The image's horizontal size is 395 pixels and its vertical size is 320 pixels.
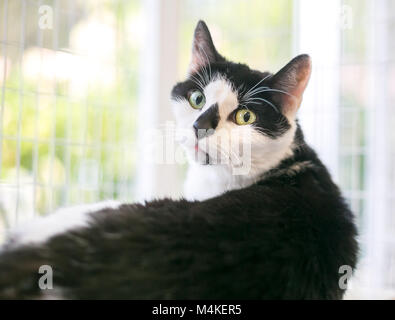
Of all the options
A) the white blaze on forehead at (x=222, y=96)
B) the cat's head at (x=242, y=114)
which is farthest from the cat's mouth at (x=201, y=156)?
the white blaze on forehead at (x=222, y=96)

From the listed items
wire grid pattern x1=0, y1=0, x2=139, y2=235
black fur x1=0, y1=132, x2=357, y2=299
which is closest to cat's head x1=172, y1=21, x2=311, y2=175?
black fur x1=0, y1=132, x2=357, y2=299

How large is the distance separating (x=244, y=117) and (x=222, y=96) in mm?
79

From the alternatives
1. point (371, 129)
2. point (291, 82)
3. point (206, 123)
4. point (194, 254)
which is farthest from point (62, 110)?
point (371, 129)

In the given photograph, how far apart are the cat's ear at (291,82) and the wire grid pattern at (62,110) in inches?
28.6

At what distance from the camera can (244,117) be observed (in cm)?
108

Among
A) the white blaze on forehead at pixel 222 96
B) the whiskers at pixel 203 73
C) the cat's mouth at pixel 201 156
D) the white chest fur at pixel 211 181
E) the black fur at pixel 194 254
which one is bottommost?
the black fur at pixel 194 254

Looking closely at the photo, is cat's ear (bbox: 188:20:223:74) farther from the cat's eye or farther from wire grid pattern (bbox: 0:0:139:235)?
wire grid pattern (bbox: 0:0:139:235)

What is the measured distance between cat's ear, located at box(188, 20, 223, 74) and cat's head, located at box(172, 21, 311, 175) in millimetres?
58

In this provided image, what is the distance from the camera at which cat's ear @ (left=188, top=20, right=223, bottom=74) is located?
123 centimetres

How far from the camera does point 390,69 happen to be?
154 centimetres

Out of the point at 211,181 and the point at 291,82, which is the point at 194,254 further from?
the point at 291,82

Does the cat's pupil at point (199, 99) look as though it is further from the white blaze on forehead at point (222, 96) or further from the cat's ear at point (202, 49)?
the cat's ear at point (202, 49)

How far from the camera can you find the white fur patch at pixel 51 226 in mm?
758
